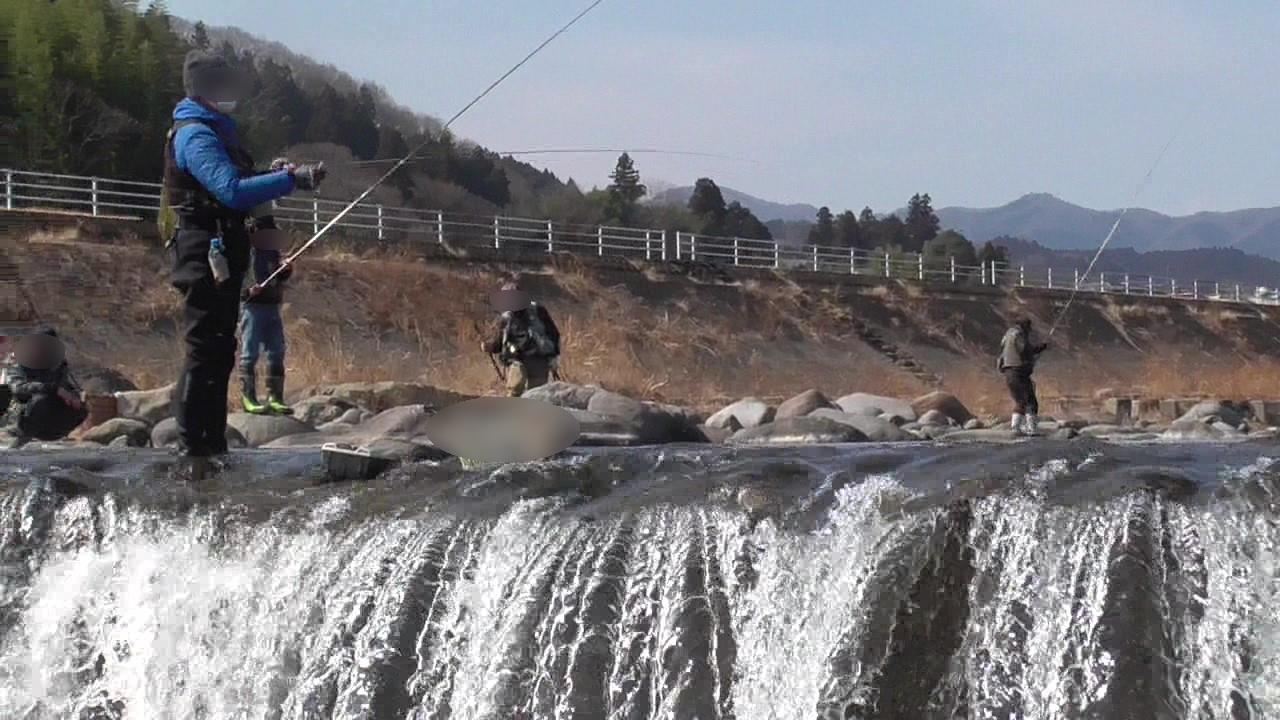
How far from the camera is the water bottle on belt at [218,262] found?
731cm

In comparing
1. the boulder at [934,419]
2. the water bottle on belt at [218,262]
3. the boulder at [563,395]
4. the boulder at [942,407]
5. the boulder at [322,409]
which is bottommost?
the boulder at [942,407]

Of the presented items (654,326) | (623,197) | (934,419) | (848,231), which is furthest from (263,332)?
(848,231)

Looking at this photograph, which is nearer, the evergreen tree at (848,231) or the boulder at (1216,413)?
the boulder at (1216,413)

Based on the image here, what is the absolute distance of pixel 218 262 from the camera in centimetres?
732

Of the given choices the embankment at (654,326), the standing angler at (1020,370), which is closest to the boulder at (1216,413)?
the embankment at (654,326)

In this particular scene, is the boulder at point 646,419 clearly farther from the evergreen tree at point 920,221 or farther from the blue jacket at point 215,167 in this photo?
the evergreen tree at point 920,221

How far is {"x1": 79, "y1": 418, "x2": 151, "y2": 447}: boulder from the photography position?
1249cm

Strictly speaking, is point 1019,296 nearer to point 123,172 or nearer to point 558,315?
point 558,315

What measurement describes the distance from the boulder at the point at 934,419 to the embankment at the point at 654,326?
20.3 ft

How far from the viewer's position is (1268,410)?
28.0 m

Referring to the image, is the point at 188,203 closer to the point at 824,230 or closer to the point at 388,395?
the point at 388,395

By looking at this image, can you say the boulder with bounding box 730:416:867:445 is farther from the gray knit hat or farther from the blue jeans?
the gray knit hat

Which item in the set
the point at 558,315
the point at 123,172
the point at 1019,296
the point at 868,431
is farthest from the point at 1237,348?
the point at 868,431

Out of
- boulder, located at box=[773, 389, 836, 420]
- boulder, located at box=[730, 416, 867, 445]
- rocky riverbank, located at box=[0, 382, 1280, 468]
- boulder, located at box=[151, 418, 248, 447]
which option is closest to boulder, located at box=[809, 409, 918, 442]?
rocky riverbank, located at box=[0, 382, 1280, 468]
